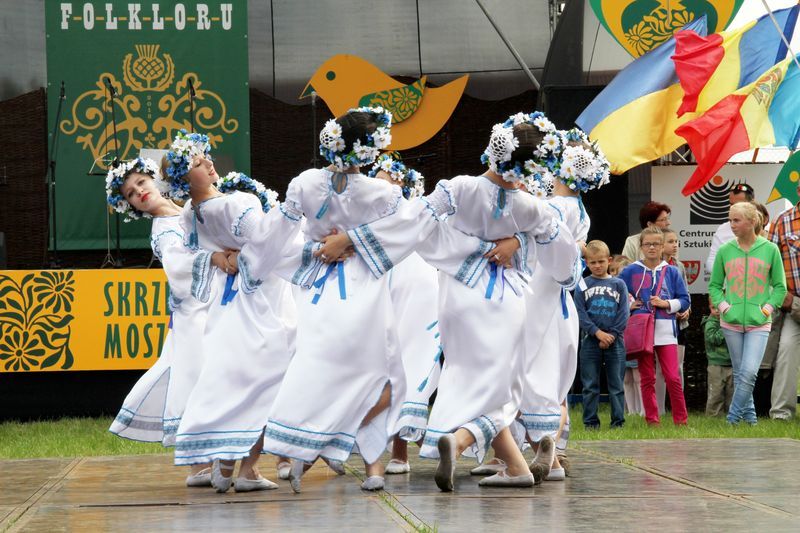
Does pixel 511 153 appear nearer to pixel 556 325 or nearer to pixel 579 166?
pixel 579 166

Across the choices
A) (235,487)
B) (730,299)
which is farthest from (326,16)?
(235,487)

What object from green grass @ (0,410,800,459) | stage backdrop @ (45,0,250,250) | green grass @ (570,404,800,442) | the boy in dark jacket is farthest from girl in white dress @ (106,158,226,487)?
stage backdrop @ (45,0,250,250)

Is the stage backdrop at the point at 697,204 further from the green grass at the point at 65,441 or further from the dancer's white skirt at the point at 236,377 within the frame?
the dancer's white skirt at the point at 236,377

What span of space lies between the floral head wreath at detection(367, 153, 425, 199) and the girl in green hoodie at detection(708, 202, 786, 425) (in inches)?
113

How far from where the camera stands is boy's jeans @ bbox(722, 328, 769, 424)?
8.47 m

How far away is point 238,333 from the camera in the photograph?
521 cm

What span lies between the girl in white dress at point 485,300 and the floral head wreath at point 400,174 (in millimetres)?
837

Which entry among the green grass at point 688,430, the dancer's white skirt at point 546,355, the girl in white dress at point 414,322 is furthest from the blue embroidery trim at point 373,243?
the green grass at point 688,430

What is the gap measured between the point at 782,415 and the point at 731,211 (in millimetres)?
1408

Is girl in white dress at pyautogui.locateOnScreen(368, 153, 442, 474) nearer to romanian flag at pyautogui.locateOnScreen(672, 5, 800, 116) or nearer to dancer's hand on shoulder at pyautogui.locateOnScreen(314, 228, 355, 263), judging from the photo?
dancer's hand on shoulder at pyautogui.locateOnScreen(314, 228, 355, 263)

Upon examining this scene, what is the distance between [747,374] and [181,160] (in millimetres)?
4620

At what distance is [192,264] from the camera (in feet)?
18.4

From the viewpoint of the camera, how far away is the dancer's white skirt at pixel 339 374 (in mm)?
4938

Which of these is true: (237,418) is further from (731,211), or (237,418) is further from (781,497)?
Answer: (731,211)
